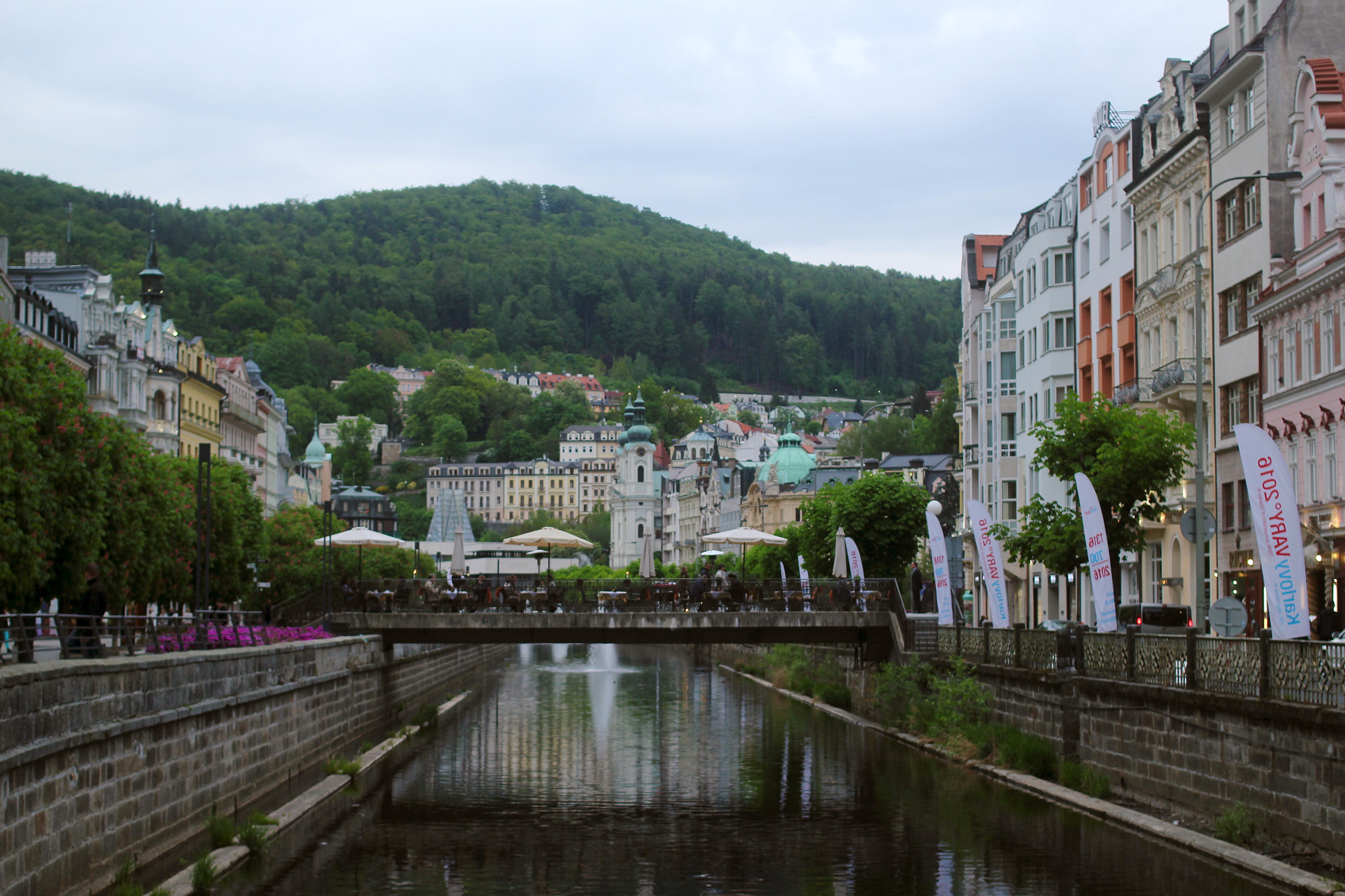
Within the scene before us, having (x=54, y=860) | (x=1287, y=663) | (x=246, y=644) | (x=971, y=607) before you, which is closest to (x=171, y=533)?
(x=246, y=644)

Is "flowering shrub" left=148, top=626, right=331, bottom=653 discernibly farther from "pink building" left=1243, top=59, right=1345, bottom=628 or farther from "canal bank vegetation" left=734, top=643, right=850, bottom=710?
"pink building" left=1243, top=59, right=1345, bottom=628

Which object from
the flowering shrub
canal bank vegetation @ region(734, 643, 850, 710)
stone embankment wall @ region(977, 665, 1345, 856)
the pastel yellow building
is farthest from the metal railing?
the pastel yellow building

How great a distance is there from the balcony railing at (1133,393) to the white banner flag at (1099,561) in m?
22.0

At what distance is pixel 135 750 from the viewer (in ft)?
67.4

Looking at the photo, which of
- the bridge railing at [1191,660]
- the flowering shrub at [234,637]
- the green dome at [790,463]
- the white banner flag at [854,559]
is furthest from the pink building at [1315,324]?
the green dome at [790,463]

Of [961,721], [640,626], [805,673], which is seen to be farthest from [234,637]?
[805,673]

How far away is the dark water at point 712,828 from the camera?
2064 cm

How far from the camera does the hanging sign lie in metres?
42.1

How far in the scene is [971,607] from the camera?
265ft

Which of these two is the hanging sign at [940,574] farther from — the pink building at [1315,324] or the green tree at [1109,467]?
the pink building at [1315,324]

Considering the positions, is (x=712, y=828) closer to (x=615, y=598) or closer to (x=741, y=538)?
(x=615, y=598)

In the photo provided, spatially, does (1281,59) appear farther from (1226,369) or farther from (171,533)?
(171,533)

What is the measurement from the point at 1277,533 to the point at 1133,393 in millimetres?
32901

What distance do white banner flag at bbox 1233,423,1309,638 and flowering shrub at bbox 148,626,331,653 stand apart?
592 inches
